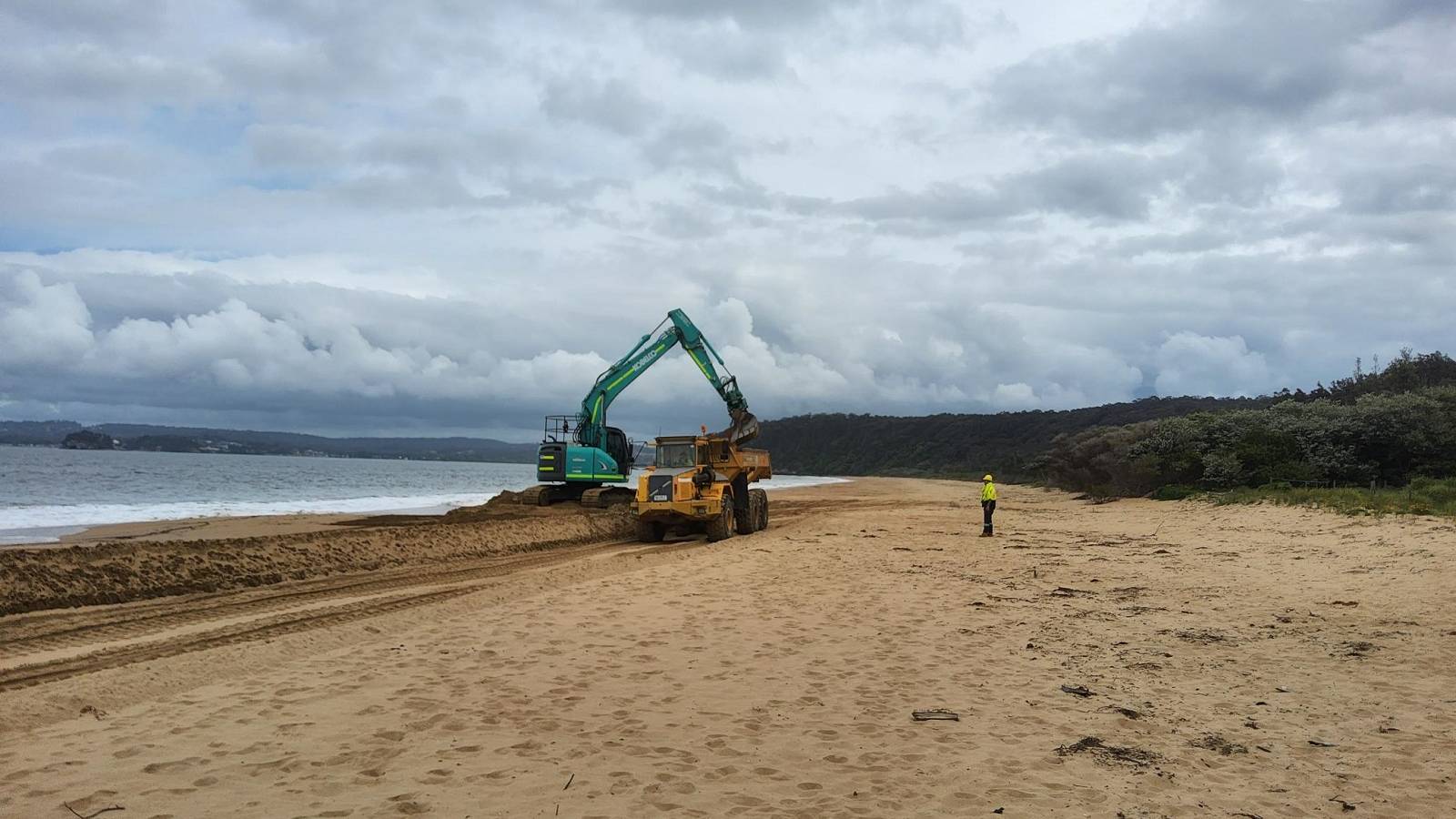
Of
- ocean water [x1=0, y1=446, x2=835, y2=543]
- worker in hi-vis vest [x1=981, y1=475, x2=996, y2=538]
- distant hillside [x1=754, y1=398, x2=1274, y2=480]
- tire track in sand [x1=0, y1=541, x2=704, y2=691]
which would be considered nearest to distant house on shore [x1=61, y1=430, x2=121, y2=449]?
ocean water [x1=0, y1=446, x2=835, y2=543]

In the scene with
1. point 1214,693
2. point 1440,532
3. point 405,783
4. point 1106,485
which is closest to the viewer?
point 405,783

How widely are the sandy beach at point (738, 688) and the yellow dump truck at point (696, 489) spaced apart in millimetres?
5593

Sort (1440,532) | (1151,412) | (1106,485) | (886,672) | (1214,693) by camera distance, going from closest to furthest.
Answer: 1. (1214,693)
2. (886,672)
3. (1440,532)
4. (1106,485)
5. (1151,412)

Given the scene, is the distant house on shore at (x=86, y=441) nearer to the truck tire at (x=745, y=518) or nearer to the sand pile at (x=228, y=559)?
the sand pile at (x=228, y=559)

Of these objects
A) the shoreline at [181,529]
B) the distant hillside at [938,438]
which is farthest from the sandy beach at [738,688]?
the distant hillside at [938,438]

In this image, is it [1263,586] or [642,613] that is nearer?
[642,613]

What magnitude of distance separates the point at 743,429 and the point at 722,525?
10.8 feet

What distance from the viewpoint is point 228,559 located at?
14.3 metres

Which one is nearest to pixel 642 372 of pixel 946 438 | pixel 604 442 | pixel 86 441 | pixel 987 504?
pixel 604 442

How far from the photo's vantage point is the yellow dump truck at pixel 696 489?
65.5 feet

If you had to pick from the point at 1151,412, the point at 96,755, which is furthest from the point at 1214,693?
the point at 1151,412

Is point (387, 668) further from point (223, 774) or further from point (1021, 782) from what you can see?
point (1021, 782)

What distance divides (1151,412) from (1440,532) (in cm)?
9835

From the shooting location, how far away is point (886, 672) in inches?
289
